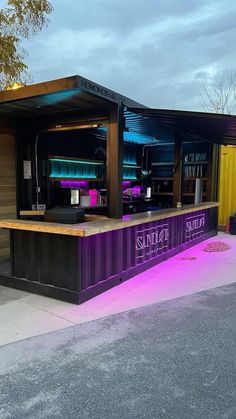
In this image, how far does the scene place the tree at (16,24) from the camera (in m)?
4.94

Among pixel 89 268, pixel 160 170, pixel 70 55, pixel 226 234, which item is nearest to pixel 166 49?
pixel 70 55

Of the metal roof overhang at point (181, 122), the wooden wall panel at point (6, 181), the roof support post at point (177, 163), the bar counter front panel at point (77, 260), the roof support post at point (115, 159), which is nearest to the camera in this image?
the bar counter front panel at point (77, 260)

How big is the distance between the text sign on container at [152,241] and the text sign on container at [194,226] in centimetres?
104

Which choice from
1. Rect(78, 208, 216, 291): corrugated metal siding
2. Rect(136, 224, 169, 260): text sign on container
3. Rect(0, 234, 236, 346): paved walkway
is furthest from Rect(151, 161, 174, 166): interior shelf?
Rect(0, 234, 236, 346): paved walkway

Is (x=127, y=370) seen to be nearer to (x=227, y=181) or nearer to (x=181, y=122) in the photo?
(x=181, y=122)

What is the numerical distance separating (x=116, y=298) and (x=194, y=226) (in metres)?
3.53

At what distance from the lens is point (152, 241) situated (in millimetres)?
5023

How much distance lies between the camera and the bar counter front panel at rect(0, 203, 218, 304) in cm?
353

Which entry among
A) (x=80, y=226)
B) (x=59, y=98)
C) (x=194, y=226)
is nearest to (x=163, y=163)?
(x=194, y=226)

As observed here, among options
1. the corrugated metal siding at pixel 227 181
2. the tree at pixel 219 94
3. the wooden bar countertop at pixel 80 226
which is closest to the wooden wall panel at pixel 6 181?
the wooden bar countertop at pixel 80 226

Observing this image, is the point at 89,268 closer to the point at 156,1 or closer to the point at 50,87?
the point at 50,87

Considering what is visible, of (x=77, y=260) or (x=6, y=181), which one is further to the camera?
(x=6, y=181)

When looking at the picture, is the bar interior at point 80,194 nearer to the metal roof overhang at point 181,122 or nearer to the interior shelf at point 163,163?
the metal roof overhang at point 181,122

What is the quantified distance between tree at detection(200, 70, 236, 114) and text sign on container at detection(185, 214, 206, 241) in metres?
12.7
